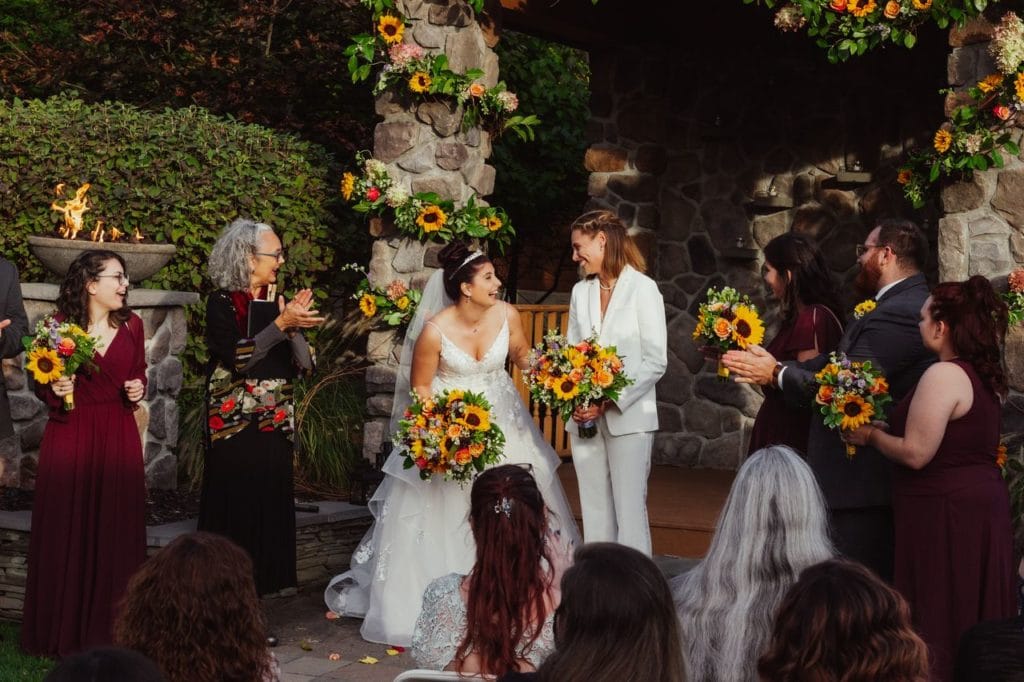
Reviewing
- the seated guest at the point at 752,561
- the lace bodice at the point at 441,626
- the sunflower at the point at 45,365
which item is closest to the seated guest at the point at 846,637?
the seated guest at the point at 752,561

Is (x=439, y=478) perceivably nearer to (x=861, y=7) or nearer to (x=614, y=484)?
(x=614, y=484)

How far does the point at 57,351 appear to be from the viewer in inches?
221

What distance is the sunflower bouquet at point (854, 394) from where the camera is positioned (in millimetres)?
4742

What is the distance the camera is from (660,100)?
9.86m

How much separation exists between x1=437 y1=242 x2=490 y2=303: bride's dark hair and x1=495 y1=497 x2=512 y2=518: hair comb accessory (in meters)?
2.93

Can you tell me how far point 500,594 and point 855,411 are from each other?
1940 millimetres

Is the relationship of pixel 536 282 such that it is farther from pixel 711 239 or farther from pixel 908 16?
pixel 908 16

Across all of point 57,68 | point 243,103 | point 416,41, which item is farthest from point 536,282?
point 416,41

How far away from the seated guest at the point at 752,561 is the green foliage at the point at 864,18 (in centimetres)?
342

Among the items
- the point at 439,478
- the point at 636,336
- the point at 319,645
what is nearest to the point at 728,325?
the point at 636,336

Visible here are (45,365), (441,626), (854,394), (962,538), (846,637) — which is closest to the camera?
(846,637)

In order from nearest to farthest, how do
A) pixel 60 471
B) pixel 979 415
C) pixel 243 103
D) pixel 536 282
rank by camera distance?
pixel 979 415 → pixel 60 471 → pixel 243 103 → pixel 536 282

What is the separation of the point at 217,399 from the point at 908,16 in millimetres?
3768

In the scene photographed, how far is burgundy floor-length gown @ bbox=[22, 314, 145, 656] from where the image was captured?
5.91m
